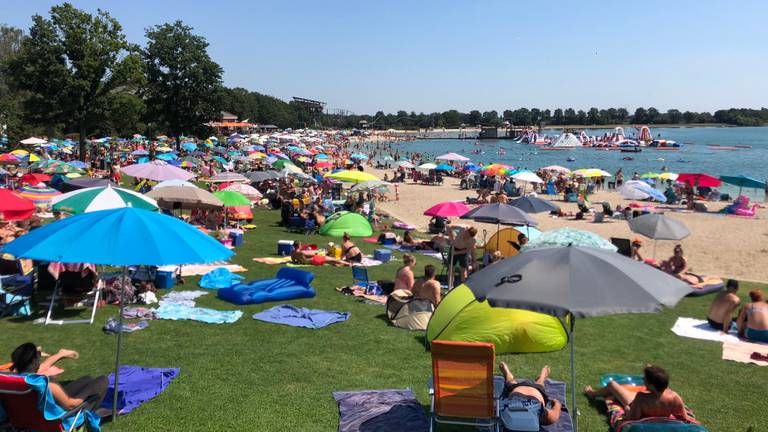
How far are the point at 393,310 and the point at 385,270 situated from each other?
4.21 meters

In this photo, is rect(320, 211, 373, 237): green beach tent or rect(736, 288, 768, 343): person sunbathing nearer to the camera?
rect(736, 288, 768, 343): person sunbathing

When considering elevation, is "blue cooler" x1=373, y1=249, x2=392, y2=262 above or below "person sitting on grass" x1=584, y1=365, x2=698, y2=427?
below

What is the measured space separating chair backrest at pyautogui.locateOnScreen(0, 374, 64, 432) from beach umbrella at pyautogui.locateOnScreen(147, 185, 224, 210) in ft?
26.8

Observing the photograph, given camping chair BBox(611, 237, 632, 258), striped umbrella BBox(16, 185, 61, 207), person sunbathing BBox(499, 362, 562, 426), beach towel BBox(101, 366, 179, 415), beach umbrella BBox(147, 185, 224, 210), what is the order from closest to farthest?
person sunbathing BBox(499, 362, 562, 426) → beach towel BBox(101, 366, 179, 415) → beach umbrella BBox(147, 185, 224, 210) → camping chair BBox(611, 237, 632, 258) → striped umbrella BBox(16, 185, 61, 207)

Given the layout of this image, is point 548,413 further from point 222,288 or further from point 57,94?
point 57,94

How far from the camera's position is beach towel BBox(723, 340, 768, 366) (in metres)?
7.51

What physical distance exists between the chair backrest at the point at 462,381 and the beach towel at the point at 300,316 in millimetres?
3543

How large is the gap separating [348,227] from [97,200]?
847cm

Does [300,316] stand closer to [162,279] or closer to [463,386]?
[162,279]

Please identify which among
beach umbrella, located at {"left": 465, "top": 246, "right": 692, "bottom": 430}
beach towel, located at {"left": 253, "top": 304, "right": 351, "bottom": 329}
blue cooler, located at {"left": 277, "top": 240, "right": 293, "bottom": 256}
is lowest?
blue cooler, located at {"left": 277, "top": 240, "right": 293, "bottom": 256}

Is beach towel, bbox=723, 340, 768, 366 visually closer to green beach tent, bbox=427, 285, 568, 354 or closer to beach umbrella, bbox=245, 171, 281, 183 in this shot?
green beach tent, bbox=427, 285, 568, 354

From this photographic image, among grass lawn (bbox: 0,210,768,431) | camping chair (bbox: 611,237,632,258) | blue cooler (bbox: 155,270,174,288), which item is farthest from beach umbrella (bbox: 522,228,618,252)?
camping chair (bbox: 611,237,632,258)

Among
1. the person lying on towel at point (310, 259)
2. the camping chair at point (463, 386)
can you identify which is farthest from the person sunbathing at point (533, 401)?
the person lying on towel at point (310, 259)

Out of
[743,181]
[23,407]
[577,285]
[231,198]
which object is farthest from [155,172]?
[743,181]
